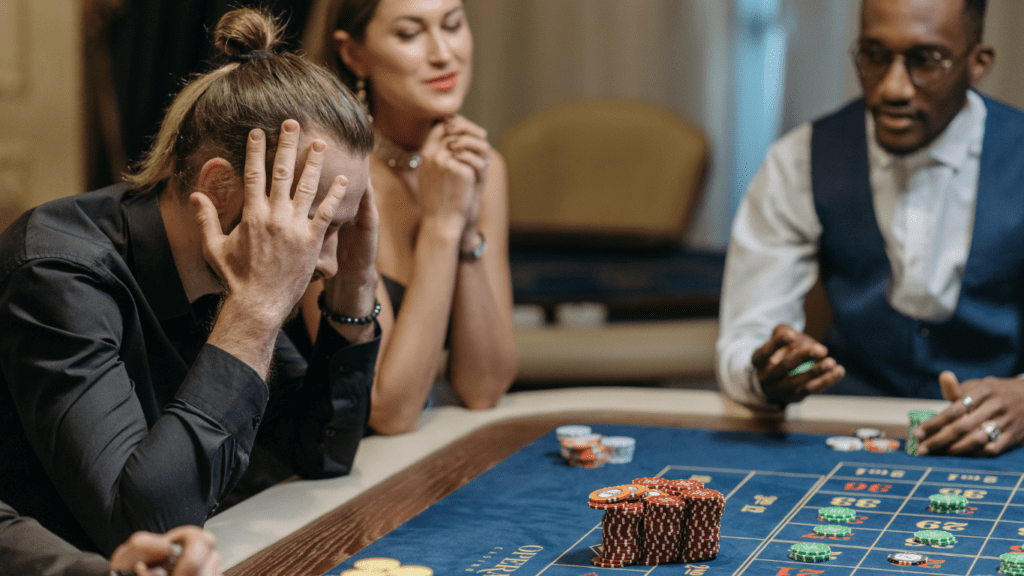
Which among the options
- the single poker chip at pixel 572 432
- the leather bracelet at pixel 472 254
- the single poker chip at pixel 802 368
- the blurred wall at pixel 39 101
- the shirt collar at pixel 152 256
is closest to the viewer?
the shirt collar at pixel 152 256

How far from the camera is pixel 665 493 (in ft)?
4.05

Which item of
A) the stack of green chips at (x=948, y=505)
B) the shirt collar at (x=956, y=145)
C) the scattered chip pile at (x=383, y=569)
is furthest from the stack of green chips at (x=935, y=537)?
the shirt collar at (x=956, y=145)

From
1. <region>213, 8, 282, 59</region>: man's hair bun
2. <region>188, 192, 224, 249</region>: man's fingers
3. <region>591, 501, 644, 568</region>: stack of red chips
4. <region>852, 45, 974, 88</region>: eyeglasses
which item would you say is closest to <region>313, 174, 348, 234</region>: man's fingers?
<region>188, 192, 224, 249</region>: man's fingers

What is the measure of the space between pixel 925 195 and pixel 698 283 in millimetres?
1856

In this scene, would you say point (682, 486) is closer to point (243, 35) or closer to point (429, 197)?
point (243, 35)

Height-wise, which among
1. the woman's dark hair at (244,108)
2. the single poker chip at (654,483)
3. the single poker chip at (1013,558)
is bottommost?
the single poker chip at (1013,558)

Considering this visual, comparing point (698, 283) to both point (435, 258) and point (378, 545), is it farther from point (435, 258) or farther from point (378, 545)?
point (378, 545)

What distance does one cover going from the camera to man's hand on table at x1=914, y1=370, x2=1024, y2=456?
165 cm

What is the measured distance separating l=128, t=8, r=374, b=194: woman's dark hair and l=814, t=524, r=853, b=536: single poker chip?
0.72m

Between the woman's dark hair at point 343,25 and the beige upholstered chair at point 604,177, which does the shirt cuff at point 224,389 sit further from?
the beige upholstered chair at point 604,177

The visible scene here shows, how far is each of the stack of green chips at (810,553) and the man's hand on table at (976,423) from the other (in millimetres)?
559

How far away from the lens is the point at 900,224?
230 cm

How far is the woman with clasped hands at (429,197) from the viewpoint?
1.97 m

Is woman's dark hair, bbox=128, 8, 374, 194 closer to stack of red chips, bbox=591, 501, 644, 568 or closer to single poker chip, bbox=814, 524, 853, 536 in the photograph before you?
stack of red chips, bbox=591, 501, 644, 568
